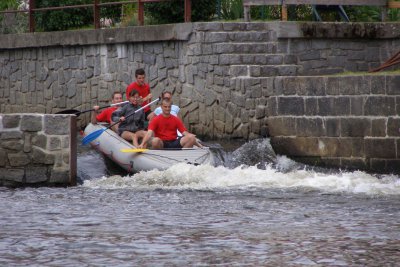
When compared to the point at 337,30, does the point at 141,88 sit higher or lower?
lower

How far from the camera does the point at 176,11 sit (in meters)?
21.4

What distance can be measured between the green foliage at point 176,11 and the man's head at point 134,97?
9.33 feet

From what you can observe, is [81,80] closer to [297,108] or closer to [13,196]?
[297,108]

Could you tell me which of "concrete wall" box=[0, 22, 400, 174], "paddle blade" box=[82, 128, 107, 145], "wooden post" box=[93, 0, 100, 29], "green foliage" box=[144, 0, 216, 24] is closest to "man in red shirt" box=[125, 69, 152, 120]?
"concrete wall" box=[0, 22, 400, 174]

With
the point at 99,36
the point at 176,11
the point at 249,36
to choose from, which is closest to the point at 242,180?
the point at 249,36

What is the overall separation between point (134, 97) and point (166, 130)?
1.18 m

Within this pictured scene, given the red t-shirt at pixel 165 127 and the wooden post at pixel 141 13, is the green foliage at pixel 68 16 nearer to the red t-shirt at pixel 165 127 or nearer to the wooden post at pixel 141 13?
the wooden post at pixel 141 13

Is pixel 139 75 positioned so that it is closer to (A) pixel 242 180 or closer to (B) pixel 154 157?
(B) pixel 154 157

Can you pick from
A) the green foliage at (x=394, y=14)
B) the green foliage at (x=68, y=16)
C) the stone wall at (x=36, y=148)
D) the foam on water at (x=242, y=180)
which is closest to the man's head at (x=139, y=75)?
the foam on water at (x=242, y=180)

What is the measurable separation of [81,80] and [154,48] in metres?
2.44

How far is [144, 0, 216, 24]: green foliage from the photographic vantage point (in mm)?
21172

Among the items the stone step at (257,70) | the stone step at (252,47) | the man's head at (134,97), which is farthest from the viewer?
the stone step at (252,47)

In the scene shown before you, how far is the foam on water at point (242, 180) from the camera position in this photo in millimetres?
16016

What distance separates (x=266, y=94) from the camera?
19547 millimetres
